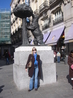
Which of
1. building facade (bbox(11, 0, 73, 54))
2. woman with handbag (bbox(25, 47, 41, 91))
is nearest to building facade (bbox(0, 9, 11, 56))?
building facade (bbox(11, 0, 73, 54))

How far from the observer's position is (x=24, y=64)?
16.9 feet

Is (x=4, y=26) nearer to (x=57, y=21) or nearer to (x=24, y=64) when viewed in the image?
(x=57, y=21)

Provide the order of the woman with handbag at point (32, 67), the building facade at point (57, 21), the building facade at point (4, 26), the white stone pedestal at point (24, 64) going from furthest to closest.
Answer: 1. the building facade at point (4, 26)
2. the building facade at point (57, 21)
3. the white stone pedestal at point (24, 64)
4. the woman with handbag at point (32, 67)

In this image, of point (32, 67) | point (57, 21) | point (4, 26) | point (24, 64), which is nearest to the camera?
point (32, 67)

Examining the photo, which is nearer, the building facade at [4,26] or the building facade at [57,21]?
the building facade at [57,21]

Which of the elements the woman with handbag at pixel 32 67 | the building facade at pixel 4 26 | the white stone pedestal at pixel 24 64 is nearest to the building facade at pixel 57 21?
the white stone pedestal at pixel 24 64

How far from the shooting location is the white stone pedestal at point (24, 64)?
5.04 meters

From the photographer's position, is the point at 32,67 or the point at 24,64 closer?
the point at 32,67

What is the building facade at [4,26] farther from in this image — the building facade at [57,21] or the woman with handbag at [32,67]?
the woman with handbag at [32,67]

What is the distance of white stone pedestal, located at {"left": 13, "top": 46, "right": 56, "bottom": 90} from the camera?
504 centimetres

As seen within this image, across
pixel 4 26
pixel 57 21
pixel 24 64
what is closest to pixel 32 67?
pixel 24 64

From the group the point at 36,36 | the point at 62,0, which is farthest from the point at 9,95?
the point at 62,0

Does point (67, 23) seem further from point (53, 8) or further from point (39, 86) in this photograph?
point (39, 86)

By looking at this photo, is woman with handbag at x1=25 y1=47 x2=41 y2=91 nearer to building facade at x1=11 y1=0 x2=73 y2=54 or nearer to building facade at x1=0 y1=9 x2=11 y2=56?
building facade at x1=11 y1=0 x2=73 y2=54
